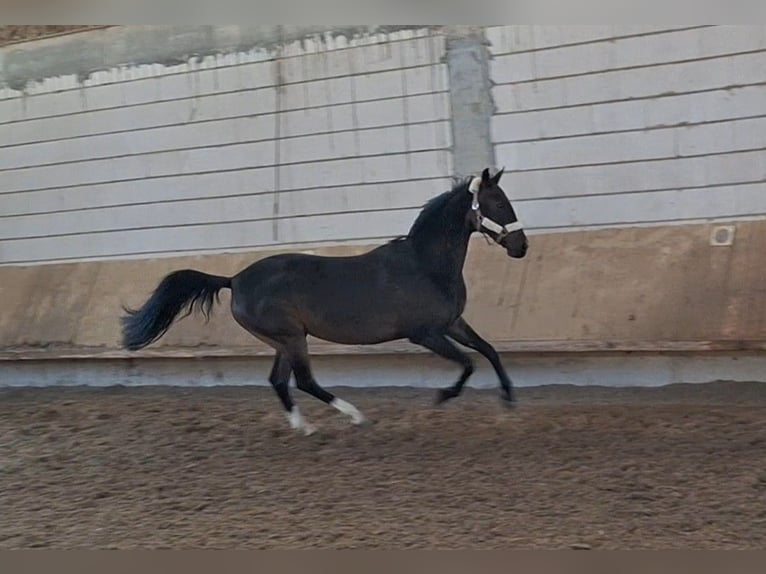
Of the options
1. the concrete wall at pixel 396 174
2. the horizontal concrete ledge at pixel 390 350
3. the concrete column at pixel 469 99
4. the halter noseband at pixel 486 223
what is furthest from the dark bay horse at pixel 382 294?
the concrete column at pixel 469 99

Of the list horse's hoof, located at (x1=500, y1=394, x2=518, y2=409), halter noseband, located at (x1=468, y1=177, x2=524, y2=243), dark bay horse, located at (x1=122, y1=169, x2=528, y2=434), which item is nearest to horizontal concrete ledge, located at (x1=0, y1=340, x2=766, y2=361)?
horse's hoof, located at (x1=500, y1=394, x2=518, y2=409)

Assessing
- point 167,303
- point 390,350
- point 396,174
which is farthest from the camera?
point 396,174

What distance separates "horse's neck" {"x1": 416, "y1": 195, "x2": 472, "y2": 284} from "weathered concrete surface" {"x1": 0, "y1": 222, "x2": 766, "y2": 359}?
1722 mm

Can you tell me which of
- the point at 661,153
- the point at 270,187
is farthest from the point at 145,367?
the point at 661,153

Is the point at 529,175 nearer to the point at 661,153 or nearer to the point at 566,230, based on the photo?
the point at 566,230

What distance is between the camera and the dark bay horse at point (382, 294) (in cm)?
478

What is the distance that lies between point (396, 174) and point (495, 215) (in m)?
2.59

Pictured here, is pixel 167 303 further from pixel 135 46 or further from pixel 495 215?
pixel 135 46

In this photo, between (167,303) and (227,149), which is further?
(227,149)

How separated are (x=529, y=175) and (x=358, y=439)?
9.69 ft

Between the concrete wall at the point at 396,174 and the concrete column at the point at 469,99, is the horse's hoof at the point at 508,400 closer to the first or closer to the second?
the concrete wall at the point at 396,174

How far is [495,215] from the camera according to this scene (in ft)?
15.6

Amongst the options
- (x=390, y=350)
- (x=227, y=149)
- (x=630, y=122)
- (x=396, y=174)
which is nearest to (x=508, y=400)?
(x=390, y=350)

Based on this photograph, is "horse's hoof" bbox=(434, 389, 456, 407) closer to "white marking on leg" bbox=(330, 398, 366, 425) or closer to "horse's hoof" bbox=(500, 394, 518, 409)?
"horse's hoof" bbox=(500, 394, 518, 409)
